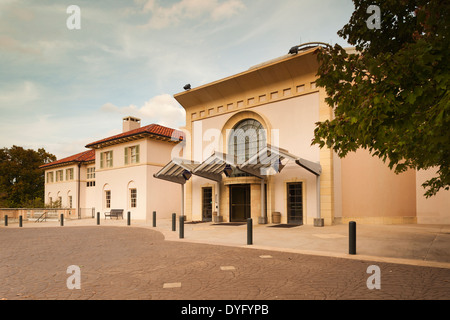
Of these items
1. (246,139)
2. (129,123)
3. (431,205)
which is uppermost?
(129,123)

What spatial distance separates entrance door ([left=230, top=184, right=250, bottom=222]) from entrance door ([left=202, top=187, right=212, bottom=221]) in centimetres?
184

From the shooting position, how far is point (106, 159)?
1122 inches

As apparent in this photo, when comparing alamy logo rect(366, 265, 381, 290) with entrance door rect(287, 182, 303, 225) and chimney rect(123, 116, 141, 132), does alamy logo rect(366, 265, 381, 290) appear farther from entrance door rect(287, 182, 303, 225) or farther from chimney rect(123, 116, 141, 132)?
chimney rect(123, 116, 141, 132)

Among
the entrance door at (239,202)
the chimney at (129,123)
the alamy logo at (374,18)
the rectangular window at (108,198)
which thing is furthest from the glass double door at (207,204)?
the alamy logo at (374,18)

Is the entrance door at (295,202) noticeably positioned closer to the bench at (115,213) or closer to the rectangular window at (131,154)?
the rectangular window at (131,154)

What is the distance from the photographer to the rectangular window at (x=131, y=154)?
2558 centimetres

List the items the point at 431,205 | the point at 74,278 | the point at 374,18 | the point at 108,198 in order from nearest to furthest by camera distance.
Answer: the point at 74,278 < the point at 374,18 < the point at 431,205 < the point at 108,198

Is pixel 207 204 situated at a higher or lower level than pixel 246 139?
lower

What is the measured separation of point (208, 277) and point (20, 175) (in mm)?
50741

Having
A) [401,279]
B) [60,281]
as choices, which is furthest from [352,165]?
[60,281]

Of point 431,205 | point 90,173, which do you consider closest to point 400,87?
point 431,205

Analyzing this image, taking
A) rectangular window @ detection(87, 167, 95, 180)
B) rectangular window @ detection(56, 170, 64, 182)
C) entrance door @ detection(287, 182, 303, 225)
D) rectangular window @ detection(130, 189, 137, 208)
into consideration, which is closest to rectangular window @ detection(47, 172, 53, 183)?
rectangular window @ detection(56, 170, 64, 182)

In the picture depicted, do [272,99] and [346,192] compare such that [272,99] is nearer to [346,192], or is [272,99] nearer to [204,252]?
[346,192]

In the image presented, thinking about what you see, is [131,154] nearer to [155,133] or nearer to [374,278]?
[155,133]
